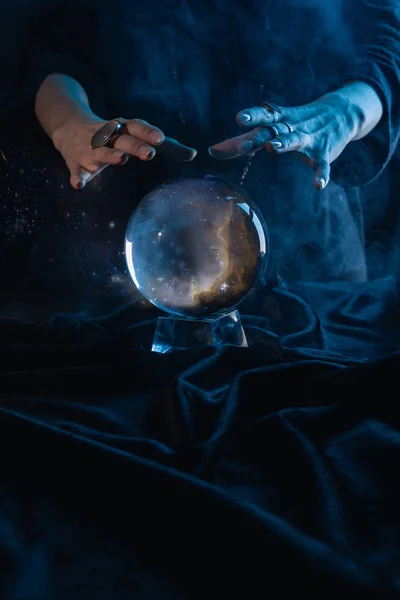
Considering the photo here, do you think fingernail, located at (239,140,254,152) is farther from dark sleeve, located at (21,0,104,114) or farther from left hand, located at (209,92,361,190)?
dark sleeve, located at (21,0,104,114)

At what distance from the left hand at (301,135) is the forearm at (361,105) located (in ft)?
0.18

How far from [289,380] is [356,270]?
1073 mm

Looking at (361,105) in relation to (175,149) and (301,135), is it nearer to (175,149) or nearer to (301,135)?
(301,135)

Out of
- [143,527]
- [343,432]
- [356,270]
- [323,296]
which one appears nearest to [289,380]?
[343,432]

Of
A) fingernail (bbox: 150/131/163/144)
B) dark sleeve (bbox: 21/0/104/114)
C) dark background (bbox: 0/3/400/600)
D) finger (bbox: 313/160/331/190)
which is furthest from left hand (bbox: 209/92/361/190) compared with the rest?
dark sleeve (bbox: 21/0/104/114)

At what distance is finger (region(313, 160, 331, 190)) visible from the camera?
0.97 m

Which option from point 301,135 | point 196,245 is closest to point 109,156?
point 196,245

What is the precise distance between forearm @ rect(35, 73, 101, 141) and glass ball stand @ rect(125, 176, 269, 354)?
0.37m

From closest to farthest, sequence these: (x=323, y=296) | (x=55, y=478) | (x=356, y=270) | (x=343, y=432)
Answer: (x=55, y=478), (x=343, y=432), (x=323, y=296), (x=356, y=270)

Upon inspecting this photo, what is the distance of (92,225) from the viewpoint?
1.56 m

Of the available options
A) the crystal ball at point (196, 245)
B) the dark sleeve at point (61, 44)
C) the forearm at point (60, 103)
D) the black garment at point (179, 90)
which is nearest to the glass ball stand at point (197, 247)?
the crystal ball at point (196, 245)

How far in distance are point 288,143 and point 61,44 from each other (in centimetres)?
89

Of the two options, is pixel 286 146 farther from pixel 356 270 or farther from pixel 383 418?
pixel 356 270

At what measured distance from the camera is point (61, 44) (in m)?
1.49
